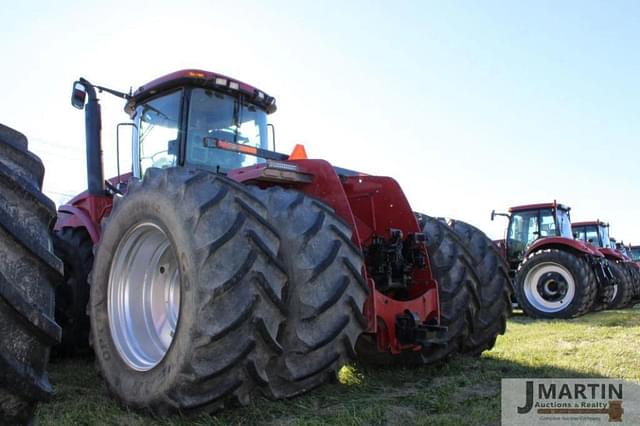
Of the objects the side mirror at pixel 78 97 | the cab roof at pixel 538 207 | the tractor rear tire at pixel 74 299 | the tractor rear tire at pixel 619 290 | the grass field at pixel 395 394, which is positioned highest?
the side mirror at pixel 78 97

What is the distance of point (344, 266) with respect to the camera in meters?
3.03

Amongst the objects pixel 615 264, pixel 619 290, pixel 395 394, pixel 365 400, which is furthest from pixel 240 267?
pixel 615 264

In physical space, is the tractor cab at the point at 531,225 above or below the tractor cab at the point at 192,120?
below

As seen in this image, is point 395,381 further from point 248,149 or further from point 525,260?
point 525,260

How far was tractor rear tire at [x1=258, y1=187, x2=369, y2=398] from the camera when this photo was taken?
2.91 metres

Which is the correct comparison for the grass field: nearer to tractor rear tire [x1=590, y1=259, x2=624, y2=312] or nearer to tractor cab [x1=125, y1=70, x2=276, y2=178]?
tractor cab [x1=125, y1=70, x2=276, y2=178]

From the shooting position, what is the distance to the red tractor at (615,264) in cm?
1369

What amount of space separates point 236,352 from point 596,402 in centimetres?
210

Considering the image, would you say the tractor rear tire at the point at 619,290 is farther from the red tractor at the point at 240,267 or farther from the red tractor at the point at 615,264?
the red tractor at the point at 240,267

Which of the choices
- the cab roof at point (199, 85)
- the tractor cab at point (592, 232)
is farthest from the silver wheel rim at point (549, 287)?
the cab roof at point (199, 85)

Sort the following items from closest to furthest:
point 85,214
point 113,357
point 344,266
Result: point 344,266 < point 113,357 < point 85,214

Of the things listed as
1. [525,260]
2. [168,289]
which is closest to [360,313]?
[168,289]

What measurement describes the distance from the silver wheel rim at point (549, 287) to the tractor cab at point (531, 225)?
63.0 inches

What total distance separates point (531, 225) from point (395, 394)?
35.9 ft
